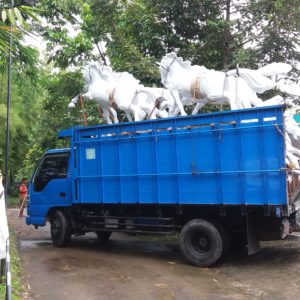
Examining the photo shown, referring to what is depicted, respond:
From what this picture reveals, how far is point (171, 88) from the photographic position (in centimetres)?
882

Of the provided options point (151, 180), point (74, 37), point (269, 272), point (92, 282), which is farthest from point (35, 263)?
point (74, 37)

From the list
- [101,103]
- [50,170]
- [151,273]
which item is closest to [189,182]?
[151,273]

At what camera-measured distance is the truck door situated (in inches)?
390

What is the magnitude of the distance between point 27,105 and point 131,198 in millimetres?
22964

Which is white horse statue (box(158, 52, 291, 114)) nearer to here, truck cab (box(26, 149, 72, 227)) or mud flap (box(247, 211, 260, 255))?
mud flap (box(247, 211, 260, 255))

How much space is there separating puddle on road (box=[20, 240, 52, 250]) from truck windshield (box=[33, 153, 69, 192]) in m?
1.27

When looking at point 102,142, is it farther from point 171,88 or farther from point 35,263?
point 35,263

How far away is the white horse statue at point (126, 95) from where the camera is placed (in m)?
9.31

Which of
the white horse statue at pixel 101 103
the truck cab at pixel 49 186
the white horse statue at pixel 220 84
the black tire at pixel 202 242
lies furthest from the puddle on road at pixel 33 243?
the white horse statue at pixel 220 84

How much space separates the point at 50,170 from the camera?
33.9 feet

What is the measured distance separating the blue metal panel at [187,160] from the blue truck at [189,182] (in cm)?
2

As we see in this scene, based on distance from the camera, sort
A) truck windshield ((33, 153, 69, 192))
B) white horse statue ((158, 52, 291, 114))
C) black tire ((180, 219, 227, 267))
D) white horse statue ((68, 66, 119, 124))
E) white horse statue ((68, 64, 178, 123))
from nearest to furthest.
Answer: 1. black tire ((180, 219, 227, 267))
2. white horse statue ((158, 52, 291, 114))
3. white horse statue ((68, 64, 178, 123))
4. white horse statue ((68, 66, 119, 124))
5. truck windshield ((33, 153, 69, 192))

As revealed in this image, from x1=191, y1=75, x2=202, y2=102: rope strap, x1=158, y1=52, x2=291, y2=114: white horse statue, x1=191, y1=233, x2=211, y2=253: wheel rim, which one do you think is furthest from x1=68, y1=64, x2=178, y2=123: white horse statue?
x1=191, y1=233, x2=211, y2=253: wheel rim

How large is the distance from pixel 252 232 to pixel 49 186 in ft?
15.4
